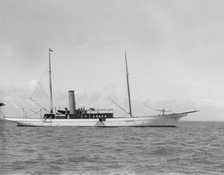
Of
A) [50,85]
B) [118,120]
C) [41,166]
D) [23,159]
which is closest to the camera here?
[41,166]

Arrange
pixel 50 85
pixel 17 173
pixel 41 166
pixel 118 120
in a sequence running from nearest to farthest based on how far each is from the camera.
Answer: pixel 17 173
pixel 41 166
pixel 118 120
pixel 50 85

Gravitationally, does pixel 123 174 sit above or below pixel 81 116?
below

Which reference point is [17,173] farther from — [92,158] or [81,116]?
[81,116]

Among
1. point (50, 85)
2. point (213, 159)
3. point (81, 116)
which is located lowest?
point (213, 159)

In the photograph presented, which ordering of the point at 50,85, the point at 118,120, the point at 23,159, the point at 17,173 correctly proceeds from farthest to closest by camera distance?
1. the point at 50,85
2. the point at 118,120
3. the point at 23,159
4. the point at 17,173

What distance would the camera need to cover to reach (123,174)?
15961mm

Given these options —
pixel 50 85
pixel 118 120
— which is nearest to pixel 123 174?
pixel 118 120

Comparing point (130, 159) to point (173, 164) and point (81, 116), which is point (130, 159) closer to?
point (173, 164)

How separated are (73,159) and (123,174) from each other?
559cm

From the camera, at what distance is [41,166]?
18.1 meters

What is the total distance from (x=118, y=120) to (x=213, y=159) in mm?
55669

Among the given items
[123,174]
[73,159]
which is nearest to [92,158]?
[73,159]

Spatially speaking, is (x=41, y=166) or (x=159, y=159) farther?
(x=159, y=159)

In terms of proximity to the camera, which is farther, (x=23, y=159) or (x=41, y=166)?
(x=23, y=159)
